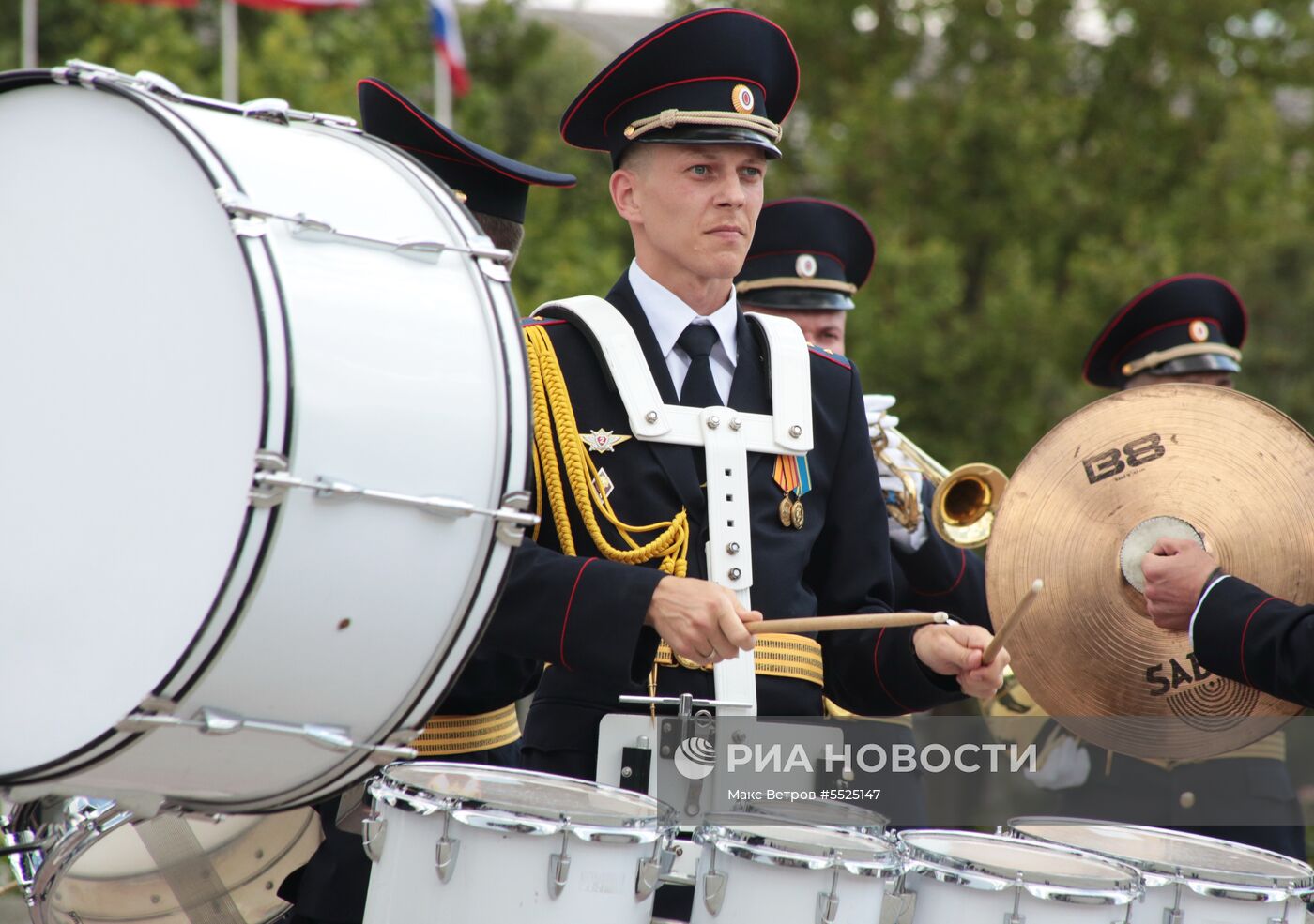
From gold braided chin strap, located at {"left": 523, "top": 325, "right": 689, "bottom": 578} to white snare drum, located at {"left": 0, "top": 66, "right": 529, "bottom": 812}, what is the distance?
22.9 inches

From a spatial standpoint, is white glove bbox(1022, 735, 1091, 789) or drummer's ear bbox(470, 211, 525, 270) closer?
drummer's ear bbox(470, 211, 525, 270)

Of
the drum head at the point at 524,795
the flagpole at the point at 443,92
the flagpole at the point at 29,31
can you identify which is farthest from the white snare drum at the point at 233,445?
the flagpole at the point at 29,31

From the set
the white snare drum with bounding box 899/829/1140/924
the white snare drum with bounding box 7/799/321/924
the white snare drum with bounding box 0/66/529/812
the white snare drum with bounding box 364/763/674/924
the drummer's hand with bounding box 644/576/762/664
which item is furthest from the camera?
the white snare drum with bounding box 7/799/321/924

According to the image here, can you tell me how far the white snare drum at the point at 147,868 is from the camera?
346 centimetres

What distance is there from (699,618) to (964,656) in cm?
54

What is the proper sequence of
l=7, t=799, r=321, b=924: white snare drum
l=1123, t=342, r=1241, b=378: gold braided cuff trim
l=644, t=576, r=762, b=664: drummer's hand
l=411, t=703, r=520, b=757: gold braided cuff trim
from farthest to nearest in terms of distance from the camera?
l=1123, t=342, r=1241, b=378: gold braided cuff trim < l=7, t=799, r=321, b=924: white snare drum < l=411, t=703, r=520, b=757: gold braided cuff trim < l=644, t=576, r=762, b=664: drummer's hand

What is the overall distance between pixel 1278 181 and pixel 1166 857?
1511 cm

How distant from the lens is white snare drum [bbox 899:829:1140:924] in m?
2.57

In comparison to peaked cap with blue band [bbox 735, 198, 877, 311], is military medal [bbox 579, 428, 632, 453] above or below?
below

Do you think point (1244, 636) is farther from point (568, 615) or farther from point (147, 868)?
point (147, 868)

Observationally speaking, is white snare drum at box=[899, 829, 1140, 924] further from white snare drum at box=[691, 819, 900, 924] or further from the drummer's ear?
the drummer's ear

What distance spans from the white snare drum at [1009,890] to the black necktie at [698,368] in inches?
37.5

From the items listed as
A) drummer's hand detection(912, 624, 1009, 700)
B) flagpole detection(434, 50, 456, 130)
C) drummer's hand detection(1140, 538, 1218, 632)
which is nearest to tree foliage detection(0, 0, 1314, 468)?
flagpole detection(434, 50, 456, 130)

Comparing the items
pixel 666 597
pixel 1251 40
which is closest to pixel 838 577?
pixel 666 597
